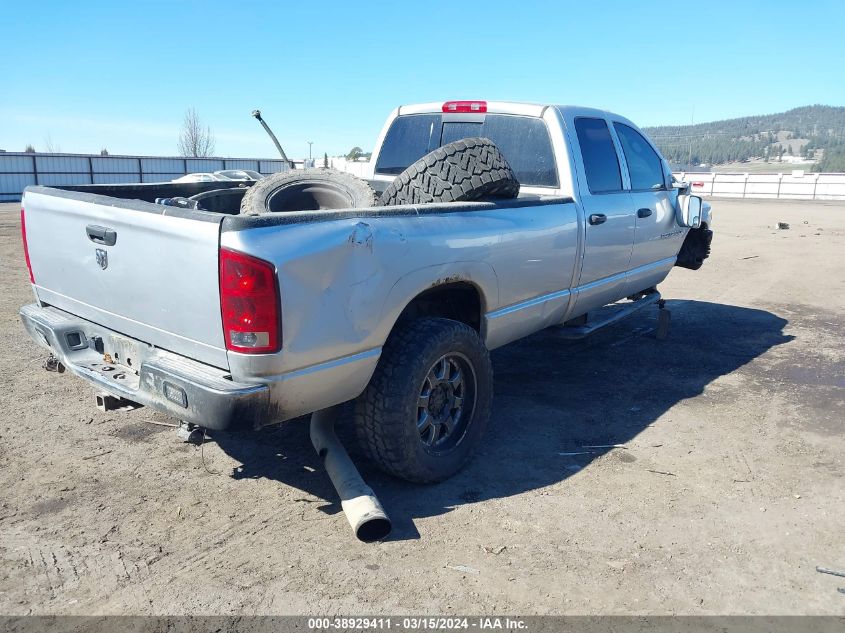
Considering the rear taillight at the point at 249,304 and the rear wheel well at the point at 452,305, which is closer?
the rear taillight at the point at 249,304

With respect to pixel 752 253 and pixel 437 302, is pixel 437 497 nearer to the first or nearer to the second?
pixel 437 302

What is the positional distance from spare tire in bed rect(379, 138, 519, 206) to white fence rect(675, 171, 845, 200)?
38.7m

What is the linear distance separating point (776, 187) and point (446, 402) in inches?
1775

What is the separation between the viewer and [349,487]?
3352 millimetres

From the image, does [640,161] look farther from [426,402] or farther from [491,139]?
[426,402]

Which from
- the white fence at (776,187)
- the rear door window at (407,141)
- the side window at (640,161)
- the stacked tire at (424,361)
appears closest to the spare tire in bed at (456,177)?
the stacked tire at (424,361)

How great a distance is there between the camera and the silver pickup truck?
2.80m

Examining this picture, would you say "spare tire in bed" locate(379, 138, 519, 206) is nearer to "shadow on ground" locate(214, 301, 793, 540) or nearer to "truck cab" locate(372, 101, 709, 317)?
"truck cab" locate(372, 101, 709, 317)

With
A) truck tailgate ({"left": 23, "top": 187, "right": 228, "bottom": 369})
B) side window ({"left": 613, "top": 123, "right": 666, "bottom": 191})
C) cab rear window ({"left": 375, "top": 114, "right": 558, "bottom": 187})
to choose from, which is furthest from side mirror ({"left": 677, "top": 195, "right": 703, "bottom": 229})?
truck tailgate ({"left": 23, "top": 187, "right": 228, "bottom": 369})

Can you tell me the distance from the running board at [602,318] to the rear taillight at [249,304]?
2997mm

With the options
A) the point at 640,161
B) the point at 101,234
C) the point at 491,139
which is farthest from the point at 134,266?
the point at 640,161

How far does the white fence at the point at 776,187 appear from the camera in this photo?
41.1 meters

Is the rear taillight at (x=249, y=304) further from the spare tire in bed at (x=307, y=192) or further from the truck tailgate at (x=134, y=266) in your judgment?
the spare tire in bed at (x=307, y=192)

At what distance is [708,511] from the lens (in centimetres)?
353
